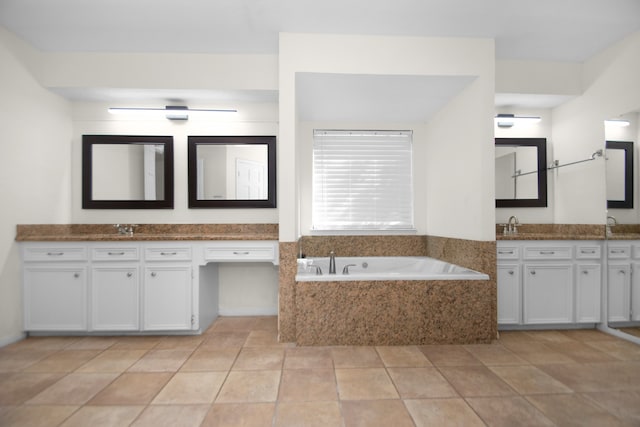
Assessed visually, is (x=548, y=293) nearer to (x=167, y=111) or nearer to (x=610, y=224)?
(x=610, y=224)

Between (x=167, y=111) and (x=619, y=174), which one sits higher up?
(x=167, y=111)

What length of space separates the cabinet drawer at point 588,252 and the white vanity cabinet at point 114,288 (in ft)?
13.3

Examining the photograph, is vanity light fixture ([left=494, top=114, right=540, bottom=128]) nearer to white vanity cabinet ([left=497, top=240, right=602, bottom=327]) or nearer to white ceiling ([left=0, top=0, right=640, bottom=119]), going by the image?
white ceiling ([left=0, top=0, right=640, bottom=119])

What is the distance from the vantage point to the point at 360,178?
395 centimetres

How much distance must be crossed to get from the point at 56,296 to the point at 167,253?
1.02 metres

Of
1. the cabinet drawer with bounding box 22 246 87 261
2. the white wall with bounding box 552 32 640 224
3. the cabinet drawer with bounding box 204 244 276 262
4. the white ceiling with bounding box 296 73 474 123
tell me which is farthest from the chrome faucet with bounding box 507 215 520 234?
the cabinet drawer with bounding box 22 246 87 261

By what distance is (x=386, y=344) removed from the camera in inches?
106

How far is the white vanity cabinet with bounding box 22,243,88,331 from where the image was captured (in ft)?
9.53

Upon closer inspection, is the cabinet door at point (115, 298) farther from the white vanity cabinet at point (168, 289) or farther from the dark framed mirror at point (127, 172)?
the dark framed mirror at point (127, 172)

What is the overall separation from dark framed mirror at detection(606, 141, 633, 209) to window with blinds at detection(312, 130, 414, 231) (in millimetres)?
1832

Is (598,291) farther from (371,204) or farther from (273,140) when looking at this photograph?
(273,140)

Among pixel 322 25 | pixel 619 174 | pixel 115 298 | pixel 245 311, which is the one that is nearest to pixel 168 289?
pixel 115 298

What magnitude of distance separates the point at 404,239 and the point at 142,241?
274cm

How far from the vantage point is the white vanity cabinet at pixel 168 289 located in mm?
2947
